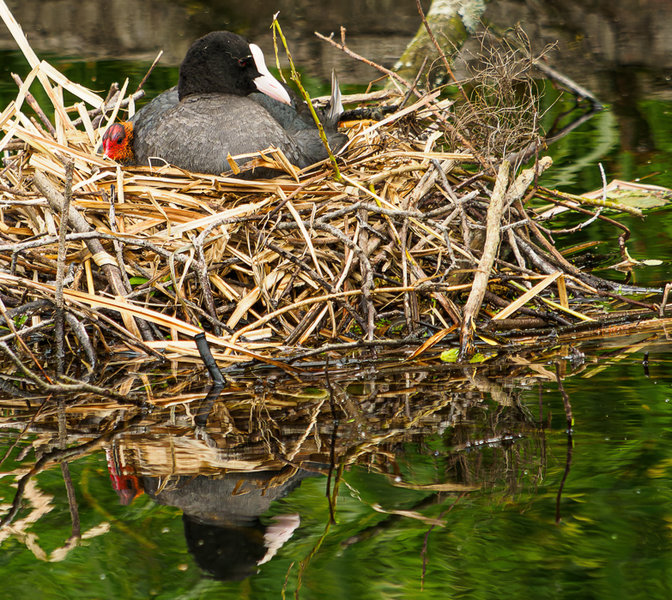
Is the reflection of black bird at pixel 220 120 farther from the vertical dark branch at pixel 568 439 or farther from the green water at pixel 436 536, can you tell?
the green water at pixel 436 536

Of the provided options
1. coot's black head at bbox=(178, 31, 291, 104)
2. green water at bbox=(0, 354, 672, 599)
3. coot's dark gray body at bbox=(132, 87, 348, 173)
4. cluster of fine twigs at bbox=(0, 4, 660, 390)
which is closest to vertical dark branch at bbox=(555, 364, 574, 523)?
green water at bbox=(0, 354, 672, 599)

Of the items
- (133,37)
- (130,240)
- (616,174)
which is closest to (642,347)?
(130,240)

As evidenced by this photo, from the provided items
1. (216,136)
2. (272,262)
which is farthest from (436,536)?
(216,136)

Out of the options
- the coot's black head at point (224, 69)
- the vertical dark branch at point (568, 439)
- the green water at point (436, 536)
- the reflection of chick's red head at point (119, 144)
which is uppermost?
the coot's black head at point (224, 69)

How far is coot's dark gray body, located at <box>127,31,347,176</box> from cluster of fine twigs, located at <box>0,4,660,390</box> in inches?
3.6

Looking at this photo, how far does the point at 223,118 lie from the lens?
3035mm

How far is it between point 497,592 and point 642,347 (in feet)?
4.12

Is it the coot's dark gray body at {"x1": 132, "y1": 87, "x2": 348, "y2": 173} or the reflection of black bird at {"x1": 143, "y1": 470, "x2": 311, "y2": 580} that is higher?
the coot's dark gray body at {"x1": 132, "y1": 87, "x2": 348, "y2": 173}

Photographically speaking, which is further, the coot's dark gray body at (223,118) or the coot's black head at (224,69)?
the coot's black head at (224,69)

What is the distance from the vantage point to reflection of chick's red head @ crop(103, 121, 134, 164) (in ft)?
Answer: 10.8

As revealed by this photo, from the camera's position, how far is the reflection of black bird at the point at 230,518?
151 centimetres

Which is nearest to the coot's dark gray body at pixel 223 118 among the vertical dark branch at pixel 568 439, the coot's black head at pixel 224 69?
the coot's black head at pixel 224 69

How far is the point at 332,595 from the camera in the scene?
1.41 meters

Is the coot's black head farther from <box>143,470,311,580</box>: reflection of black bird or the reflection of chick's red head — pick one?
<box>143,470,311,580</box>: reflection of black bird
